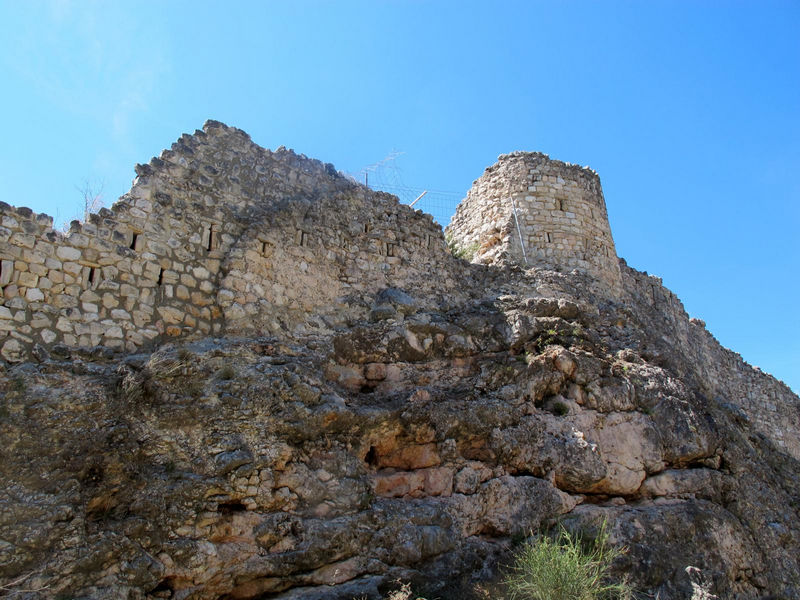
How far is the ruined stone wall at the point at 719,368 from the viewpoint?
47.8ft

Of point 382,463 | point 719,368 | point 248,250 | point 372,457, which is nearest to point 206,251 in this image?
point 248,250

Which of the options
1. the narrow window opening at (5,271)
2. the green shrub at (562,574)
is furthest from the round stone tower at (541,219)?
the narrow window opening at (5,271)

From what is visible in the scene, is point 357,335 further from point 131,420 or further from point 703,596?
point 703,596

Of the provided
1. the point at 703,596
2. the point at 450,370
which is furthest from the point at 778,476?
the point at 450,370

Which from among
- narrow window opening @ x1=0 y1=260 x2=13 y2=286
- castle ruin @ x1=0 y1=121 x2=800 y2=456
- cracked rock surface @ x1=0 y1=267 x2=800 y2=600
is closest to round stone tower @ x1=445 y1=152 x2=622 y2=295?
castle ruin @ x1=0 y1=121 x2=800 y2=456

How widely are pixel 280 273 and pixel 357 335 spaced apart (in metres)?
1.24

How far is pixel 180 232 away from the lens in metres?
8.07

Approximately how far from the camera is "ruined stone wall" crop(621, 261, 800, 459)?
1456 cm

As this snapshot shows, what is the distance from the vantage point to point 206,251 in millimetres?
8211

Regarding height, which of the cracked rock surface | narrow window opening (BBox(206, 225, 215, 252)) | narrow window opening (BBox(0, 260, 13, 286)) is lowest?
the cracked rock surface

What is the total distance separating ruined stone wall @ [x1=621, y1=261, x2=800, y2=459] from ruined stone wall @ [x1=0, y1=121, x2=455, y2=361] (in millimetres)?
5980

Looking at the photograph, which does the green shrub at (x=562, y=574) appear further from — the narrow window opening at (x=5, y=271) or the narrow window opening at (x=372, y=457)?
the narrow window opening at (x=5, y=271)

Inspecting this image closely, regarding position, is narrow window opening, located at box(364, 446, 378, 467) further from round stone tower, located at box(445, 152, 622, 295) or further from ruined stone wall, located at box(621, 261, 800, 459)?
ruined stone wall, located at box(621, 261, 800, 459)

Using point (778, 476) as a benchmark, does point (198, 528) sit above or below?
below
